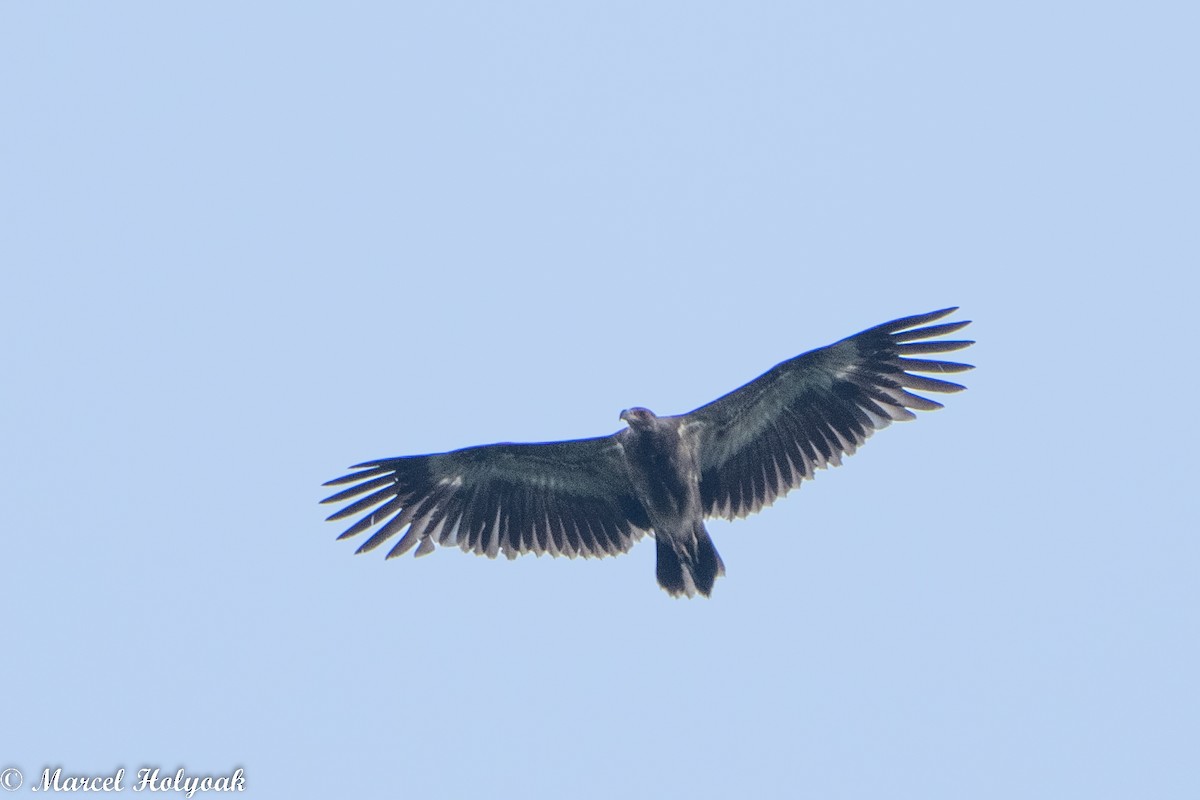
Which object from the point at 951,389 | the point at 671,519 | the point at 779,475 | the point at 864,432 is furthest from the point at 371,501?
the point at 951,389

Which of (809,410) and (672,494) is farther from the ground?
(809,410)

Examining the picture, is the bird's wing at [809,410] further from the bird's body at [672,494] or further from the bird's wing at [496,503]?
the bird's wing at [496,503]

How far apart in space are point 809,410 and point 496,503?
327 cm

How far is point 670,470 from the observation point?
12.8m

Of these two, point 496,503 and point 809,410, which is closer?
point 809,410

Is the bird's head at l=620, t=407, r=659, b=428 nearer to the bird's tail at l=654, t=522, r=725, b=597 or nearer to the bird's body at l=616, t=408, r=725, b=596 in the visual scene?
the bird's body at l=616, t=408, r=725, b=596

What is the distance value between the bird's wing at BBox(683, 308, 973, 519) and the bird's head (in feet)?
1.66

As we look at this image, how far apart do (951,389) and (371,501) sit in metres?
5.76

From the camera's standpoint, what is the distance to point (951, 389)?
41.5ft

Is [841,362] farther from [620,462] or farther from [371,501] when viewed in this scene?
[371,501]

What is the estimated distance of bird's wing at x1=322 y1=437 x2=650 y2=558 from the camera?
13680 mm

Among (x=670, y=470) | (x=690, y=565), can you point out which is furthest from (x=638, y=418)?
(x=690, y=565)

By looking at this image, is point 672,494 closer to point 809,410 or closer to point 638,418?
point 638,418

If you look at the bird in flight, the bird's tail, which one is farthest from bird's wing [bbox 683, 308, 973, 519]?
the bird's tail
